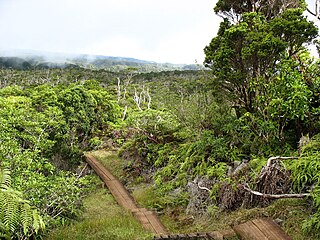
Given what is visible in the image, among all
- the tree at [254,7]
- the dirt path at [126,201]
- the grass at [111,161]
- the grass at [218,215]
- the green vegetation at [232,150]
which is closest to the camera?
the grass at [218,215]

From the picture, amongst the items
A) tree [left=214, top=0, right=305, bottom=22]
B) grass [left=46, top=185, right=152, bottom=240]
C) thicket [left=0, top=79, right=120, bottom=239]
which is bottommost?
grass [left=46, top=185, right=152, bottom=240]

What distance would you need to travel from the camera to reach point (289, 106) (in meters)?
7.09

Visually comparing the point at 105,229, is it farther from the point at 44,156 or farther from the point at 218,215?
the point at 44,156

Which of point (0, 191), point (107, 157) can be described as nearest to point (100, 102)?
point (107, 157)

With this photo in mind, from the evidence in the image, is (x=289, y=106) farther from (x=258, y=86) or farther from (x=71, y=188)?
(x=71, y=188)

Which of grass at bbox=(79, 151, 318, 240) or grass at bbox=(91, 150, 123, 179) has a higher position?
grass at bbox=(79, 151, 318, 240)

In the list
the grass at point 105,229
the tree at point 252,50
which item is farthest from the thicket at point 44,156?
the tree at point 252,50

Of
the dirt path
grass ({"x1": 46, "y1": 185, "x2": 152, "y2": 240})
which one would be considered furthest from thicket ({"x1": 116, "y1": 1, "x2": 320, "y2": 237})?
grass ({"x1": 46, "y1": 185, "x2": 152, "y2": 240})

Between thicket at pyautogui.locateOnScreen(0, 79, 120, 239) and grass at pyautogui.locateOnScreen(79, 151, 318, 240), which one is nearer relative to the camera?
thicket at pyautogui.locateOnScreen(0, 79, 120, 239)

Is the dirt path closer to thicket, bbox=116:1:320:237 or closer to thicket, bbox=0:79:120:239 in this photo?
thicket, bbox=116:1:320:237

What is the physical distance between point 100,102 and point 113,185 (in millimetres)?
13523

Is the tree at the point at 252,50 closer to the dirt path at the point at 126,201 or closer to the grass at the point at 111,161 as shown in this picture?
the dirt path at the point at 126,201

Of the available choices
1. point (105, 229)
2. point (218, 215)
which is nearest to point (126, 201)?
point (105, 229)

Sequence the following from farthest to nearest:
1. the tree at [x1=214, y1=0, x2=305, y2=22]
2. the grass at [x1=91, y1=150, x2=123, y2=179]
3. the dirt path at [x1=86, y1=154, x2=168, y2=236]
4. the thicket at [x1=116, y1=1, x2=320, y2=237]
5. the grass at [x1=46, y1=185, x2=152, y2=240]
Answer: the grass at [x1=91, y1=150, x2=123, y2=179] < the tree at [x1=214, y1=0, x2=305, y2=22] < the dirt path at [x1=86, y1=154, x2=168, y2=236] < the grass at [x1=46, y1=185, x2=152, y2=240] < the thicket at [x1=116, y1=1, x2=320, y2=237]
